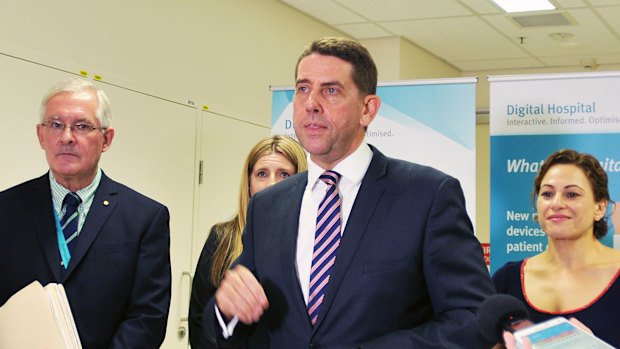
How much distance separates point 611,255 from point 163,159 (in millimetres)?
3178

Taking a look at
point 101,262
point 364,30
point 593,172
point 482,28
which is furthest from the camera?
point 364,30

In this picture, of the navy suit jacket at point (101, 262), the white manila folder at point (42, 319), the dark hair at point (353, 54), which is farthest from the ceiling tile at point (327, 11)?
the white manila folder at point (42, 319)

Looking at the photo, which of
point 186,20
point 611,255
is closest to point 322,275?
point 611,255

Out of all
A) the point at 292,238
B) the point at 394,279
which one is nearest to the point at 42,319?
the point at 292,238

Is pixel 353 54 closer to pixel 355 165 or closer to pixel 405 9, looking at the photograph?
pixel 355 165

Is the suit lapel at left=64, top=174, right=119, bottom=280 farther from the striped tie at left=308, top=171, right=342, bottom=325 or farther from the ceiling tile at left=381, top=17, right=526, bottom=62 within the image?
the ceiling tile at left=381, top=17, right=526, bottom=62

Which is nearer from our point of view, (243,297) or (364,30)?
(243,297)

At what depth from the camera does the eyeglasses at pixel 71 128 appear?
8.79 feet

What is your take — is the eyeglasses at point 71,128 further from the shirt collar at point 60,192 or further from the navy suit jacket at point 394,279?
the navy suit jacket at point 394,279

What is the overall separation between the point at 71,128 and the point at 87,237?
371 millimetres

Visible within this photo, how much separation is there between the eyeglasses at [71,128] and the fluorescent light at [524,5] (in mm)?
4697

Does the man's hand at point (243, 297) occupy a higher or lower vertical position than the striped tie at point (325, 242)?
lower

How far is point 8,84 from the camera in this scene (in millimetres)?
4273

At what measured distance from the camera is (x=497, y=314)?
1.67 metres
